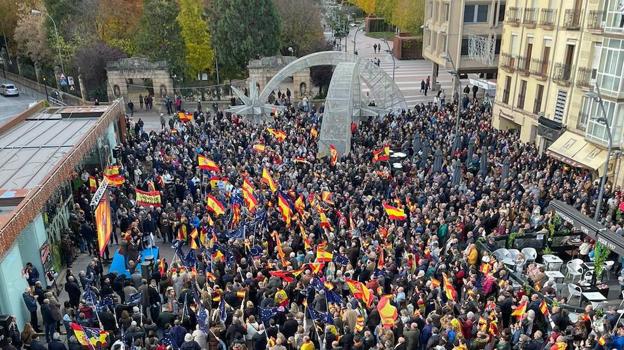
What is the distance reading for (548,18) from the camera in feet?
91.9

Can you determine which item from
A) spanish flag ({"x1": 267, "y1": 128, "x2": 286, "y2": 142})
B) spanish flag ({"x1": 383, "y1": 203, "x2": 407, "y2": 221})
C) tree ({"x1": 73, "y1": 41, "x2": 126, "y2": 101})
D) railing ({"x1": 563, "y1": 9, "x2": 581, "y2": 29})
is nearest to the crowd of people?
spanish flag ({"x1": 267, "y1": 128, "x2": 286, "y2": 142})

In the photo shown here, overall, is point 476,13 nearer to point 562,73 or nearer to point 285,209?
point 562,73

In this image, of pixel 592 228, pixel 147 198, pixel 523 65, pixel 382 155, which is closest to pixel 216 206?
pixel 147 198

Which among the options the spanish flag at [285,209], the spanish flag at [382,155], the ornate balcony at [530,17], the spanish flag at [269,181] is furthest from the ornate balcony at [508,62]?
the spanish flag at [285,209]

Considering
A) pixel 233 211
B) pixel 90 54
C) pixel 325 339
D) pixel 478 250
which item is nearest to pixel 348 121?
pixel 233 211

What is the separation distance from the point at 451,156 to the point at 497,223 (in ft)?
22.8

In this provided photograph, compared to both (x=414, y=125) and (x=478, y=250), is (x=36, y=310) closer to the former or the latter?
(x=478, y=250)

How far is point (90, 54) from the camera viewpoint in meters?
41.9

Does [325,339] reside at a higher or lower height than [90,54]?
lower

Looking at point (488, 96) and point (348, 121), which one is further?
point (488, 96)

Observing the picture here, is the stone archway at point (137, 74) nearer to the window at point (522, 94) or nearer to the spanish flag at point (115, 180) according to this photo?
the spanish flag at point (115, 180)

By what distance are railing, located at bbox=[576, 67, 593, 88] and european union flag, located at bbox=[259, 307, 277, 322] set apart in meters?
19.5

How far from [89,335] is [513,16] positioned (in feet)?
94.4

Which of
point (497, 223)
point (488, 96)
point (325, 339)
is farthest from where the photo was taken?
point (488, 96)
